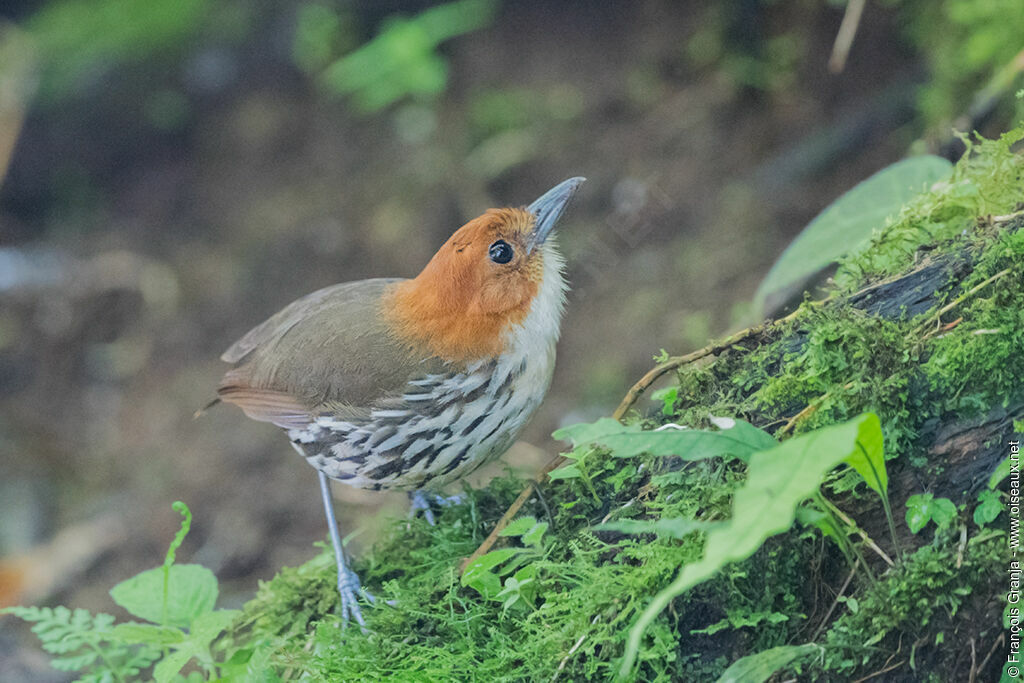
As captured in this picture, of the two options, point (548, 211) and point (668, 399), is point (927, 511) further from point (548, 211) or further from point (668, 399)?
point (548, 211)

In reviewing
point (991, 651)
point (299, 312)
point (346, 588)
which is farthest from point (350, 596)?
point (991, 651)

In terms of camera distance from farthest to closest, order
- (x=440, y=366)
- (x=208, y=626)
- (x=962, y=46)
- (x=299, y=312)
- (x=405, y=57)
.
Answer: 1. (x=405, y=57)
2. (x=962, y=46)
3. (x=299, y=312)
4. (x=440, y=366)
5. (x=208, y=626)

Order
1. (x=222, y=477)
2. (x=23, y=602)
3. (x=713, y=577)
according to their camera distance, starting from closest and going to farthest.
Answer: (x=713, y=577)
(x=23, y=602)
(x=222, y=477)

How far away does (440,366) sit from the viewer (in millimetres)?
3115

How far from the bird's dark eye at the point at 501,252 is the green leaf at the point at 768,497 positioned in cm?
161

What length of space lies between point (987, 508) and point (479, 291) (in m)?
1.73

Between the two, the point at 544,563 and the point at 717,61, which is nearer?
the point at 544,563

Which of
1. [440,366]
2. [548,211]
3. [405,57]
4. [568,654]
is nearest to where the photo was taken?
[568,654]

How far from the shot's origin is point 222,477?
650cm

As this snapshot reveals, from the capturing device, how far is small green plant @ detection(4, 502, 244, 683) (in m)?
2.77

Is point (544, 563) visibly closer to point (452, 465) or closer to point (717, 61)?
point (452, 465)

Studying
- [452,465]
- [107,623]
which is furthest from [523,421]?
[107,623]

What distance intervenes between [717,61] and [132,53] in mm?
5290

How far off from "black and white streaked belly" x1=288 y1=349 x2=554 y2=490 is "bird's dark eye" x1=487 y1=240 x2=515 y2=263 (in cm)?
36
